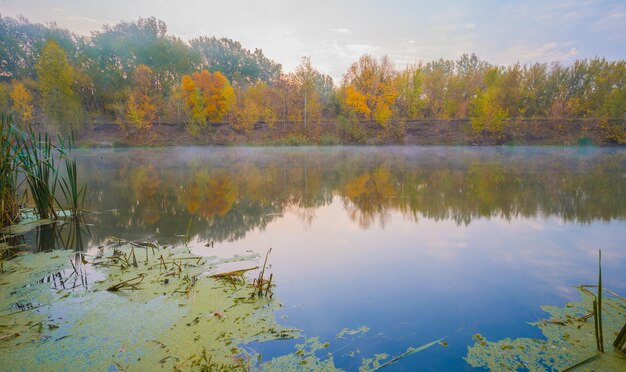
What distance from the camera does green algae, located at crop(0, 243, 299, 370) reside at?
2.77 metres

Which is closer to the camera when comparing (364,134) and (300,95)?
(364,134)

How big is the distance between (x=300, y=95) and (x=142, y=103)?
1917 cm

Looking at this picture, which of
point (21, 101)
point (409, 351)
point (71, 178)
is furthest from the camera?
point (21, 101)

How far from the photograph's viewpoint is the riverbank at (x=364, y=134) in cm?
3540

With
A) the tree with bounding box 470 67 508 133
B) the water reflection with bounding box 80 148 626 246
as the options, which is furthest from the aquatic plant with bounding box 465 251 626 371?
the tree with bounding box 470 67 508 133

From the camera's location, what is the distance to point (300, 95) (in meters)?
43.0

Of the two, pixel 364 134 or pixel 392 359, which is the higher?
pixel 364 134

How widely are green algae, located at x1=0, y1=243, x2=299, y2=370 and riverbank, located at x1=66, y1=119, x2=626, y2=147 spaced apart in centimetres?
3471

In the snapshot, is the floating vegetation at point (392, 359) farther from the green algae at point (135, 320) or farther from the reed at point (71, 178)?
the reed at point (71, 178)

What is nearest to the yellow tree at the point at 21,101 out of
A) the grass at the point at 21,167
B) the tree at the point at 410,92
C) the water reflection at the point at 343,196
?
the water reflection at the point at 343,196

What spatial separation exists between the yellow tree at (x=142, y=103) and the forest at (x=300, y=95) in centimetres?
12

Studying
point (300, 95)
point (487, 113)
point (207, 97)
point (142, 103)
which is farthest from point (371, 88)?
point (142, 103)

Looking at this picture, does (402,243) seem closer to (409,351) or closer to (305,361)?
(409,351)

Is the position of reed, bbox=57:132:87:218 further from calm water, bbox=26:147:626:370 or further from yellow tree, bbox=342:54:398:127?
yellow tree, bbox=342:54:398:127
